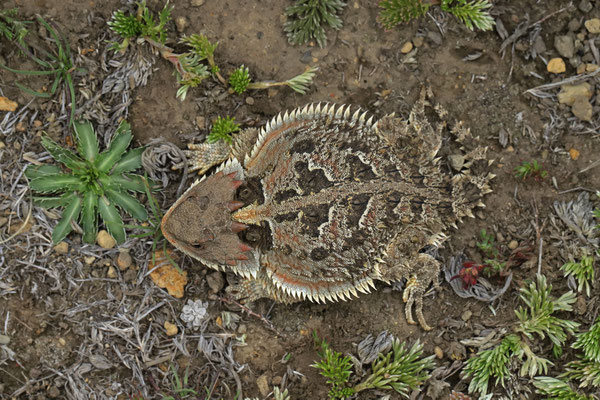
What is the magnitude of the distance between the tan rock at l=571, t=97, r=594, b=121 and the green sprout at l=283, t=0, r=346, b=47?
241 centimetres

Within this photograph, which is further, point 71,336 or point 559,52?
point 559,52

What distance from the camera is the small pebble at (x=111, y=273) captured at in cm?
455

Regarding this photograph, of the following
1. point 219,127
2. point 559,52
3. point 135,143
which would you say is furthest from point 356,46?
point 135,143

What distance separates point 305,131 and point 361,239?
106 centimetres

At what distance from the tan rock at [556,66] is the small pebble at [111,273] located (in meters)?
4.58

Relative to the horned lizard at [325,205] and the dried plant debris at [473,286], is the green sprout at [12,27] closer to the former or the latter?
the horned lizard at [325,205]

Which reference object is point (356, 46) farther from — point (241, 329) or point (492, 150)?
point (241, 329)

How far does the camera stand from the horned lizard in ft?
13.1

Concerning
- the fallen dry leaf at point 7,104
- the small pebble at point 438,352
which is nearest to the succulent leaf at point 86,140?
the fallen dry leaf at point 7,104

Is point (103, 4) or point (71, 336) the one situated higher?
point (103, 4)

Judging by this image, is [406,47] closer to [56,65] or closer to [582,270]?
[582,270]

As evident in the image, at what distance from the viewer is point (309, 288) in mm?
4359

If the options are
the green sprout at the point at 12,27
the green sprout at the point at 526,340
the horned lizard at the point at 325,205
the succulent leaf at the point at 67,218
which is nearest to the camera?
the horned lizard at the point at 325,205

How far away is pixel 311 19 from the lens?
15.4 feet
